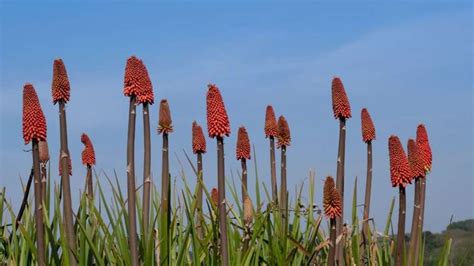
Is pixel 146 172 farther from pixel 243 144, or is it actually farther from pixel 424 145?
pixel 424 145

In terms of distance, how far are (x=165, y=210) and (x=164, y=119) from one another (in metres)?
0.93

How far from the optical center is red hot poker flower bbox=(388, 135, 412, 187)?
19.8ft

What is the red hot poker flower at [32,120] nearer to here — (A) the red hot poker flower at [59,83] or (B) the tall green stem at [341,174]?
(A) the red hot poker flower at [59,83]

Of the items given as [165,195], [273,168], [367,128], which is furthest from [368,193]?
[165,195]

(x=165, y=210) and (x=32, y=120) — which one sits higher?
(x=32, y=120)

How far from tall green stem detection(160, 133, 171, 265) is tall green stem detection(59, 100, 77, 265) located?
0.67 m

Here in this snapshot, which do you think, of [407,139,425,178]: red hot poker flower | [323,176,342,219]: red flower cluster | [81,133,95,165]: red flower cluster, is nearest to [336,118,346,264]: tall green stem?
[407,139,425,178]: red hot poker flower

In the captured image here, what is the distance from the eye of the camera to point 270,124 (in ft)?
27.5

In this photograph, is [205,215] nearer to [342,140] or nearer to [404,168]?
[342,140]

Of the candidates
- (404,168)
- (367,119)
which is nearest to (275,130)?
(367,119)

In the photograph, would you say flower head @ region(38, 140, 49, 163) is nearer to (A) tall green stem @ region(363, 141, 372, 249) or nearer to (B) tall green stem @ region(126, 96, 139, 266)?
(B) tall green stem @ region(126, 96, 139, 266)

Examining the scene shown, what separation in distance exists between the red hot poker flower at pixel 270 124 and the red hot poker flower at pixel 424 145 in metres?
1.92

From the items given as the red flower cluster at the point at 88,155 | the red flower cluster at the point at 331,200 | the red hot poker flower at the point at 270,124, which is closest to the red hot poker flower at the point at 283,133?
the red hot poker flower at the point at 270,124

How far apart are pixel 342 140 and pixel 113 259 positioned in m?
2.25
